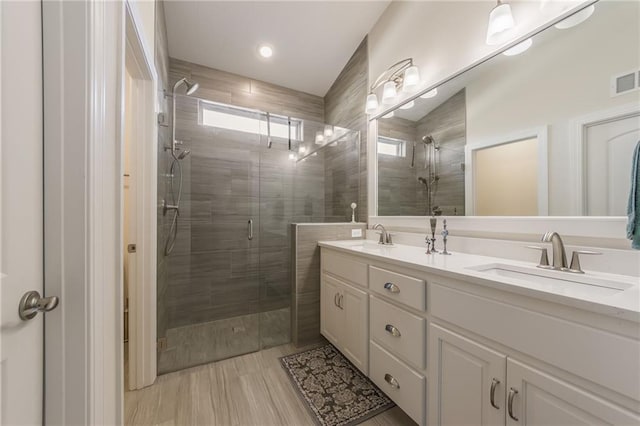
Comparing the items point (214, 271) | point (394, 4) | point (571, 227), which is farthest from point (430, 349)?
point (394, 4)

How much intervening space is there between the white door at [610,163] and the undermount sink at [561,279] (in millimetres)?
296

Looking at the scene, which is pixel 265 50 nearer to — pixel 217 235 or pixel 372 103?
pixel 372 103

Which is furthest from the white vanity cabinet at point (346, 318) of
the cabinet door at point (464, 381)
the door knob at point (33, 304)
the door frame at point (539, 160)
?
the door knob at point (33, 304)

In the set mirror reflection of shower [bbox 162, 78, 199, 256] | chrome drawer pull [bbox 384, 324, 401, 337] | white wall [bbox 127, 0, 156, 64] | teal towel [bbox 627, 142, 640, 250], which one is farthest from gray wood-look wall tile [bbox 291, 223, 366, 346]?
teal towel [bbox 627, 142, 640, 250]

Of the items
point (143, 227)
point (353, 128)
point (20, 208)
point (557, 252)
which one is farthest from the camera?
point (353, 128)

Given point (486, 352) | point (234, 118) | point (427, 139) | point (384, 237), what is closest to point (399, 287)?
point (486, 352)

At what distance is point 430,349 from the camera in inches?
42.3

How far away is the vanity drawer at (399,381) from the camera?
111 cm

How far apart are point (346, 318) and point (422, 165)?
1296 millimetres

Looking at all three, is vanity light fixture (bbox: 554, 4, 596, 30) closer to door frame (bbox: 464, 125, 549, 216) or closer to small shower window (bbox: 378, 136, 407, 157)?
door frame (bbox: 464, 125, 549, 216)

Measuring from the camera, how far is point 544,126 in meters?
1.19

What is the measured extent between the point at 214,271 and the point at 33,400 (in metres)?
1.68

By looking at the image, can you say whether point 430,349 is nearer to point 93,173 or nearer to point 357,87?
point 93,173

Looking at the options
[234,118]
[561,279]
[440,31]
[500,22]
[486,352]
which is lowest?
[486,352]
